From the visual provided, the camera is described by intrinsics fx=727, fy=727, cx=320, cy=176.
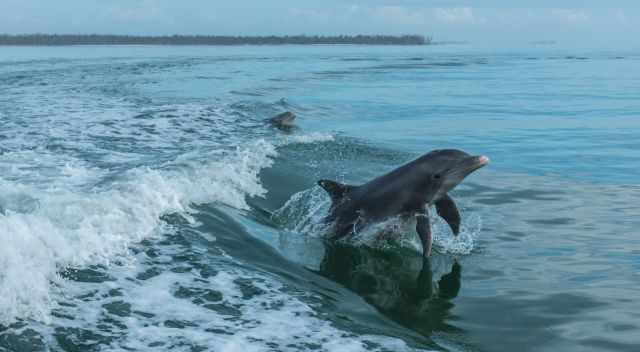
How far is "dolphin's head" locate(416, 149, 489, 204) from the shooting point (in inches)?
428

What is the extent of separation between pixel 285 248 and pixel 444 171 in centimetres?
264

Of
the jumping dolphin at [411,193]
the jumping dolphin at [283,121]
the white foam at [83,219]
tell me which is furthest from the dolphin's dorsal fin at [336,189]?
the jumping dolphin at [283,121]

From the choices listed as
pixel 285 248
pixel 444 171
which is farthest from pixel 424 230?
pixel 285 248

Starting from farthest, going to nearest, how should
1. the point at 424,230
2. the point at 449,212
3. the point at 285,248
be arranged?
the point at 449,212 → the point at 285,248 → the point at 424,230

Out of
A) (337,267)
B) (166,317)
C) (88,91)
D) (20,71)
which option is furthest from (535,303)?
(20,71)

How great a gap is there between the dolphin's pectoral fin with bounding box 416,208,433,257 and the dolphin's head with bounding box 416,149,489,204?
383 millimetres

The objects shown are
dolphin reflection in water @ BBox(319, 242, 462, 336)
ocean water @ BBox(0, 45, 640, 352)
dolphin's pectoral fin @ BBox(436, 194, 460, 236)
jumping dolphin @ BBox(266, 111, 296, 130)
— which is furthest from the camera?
jumping dolphin @ BBox(266, 111, 296, 130)

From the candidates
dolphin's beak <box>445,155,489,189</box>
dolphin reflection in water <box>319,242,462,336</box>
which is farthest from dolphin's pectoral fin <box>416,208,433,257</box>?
dolphin's beak <box>445,155,489,189</box>

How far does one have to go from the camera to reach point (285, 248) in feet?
34.3

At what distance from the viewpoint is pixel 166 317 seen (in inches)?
277

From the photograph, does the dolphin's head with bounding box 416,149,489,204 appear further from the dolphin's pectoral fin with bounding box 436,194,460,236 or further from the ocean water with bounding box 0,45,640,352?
the ocean water with bounding box 0,45,640,352

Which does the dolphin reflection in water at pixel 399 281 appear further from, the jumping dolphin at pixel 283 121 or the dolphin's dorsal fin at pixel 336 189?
the jumping dolphin at pixel 283 121

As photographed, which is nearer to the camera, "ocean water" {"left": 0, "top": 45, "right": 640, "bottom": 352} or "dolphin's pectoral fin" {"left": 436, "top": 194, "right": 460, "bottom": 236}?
"ocean water" {"left": 0, "top": 45, "right": 640, "bottom": 352}

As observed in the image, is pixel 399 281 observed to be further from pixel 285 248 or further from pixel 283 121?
pixel 283 121
